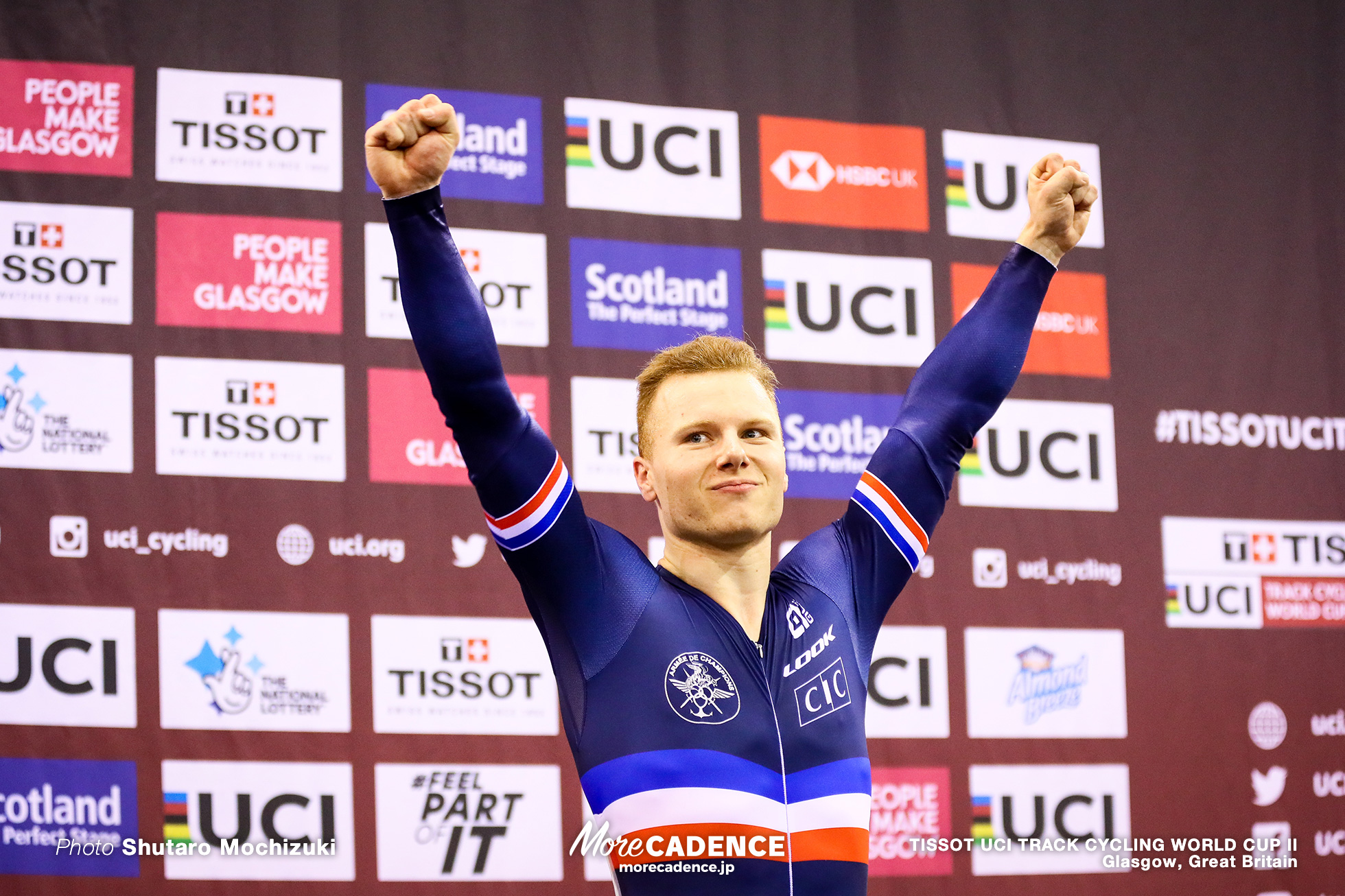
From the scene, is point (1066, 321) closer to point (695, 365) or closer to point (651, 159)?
point (651, 159)

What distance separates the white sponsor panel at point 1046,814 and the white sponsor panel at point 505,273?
1.88 meters

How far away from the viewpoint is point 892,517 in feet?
6.64

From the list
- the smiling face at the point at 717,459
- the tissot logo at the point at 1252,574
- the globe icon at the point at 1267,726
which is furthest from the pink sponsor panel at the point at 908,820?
the smiling face at the point at 717,459

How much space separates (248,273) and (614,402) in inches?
42.4

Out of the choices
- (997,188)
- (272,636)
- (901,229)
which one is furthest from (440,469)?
(997,188)

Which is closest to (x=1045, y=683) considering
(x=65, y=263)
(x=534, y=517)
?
(x=534, y=517)

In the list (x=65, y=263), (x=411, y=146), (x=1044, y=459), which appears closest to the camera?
(x=411, y=146)

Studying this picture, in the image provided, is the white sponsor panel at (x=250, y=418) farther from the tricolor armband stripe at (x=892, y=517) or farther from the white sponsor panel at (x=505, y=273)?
the tricolor armband stripe at (x=892, y=517)

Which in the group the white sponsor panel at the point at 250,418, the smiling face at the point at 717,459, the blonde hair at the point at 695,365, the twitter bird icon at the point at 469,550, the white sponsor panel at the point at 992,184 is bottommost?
the twitter bird icon at the point at 469,550

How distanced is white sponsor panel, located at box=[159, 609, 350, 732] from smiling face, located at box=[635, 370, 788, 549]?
1.95 meters

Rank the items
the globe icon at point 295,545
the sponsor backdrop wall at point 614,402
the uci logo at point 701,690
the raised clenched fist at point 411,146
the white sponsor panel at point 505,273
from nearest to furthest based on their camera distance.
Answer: the raised clenched fist at point 411,146 < the uci logo at point 701,690 < the sponsor backdrop wall at point 614,402 < the globe icon at point 295,545 < the white sponsor panel at point 505,273

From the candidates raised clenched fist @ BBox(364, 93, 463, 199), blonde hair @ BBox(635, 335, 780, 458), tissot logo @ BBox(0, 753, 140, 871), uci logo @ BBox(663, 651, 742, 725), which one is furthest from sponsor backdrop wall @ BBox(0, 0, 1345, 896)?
raised clenched fist @ BBox(364, 93, 463, 199)

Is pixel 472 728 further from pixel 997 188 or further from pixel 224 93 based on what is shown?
pixel 997 188

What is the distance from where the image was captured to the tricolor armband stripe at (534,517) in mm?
1709
